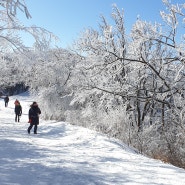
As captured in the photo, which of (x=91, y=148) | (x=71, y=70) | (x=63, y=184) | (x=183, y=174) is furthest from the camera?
(x=71, y=70)

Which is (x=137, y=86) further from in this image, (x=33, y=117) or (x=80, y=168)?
(x=80, y=168)

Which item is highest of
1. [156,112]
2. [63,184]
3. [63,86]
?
[63,86]

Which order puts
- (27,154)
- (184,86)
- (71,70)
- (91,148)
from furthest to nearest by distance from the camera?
(71,70), (184,86), (91,148), (27,154)

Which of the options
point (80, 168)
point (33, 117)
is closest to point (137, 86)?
point (33, 117)

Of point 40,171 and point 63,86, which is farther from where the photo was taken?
point 63,86

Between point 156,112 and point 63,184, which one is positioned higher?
point 156,112

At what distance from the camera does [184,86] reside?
50.3 ft

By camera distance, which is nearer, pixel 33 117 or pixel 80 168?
pixel 80 168

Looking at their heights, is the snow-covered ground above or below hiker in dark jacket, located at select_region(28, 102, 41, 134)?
below

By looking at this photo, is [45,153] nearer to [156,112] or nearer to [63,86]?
[156,112]

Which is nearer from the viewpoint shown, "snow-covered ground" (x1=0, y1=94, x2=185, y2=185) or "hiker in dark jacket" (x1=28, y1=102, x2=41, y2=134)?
"snow-covered ground" (x1=0, y1=94, x2=185, y2=185)

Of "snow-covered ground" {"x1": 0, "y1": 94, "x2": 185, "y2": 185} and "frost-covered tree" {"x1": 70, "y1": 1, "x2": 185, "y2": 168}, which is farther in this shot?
"frost-covered tree" {"x1": 70, "y1": 1, "x2": 185, "y2": 168}

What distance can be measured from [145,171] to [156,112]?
16512mm

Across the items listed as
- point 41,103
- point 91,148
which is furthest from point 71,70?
point 91,148
